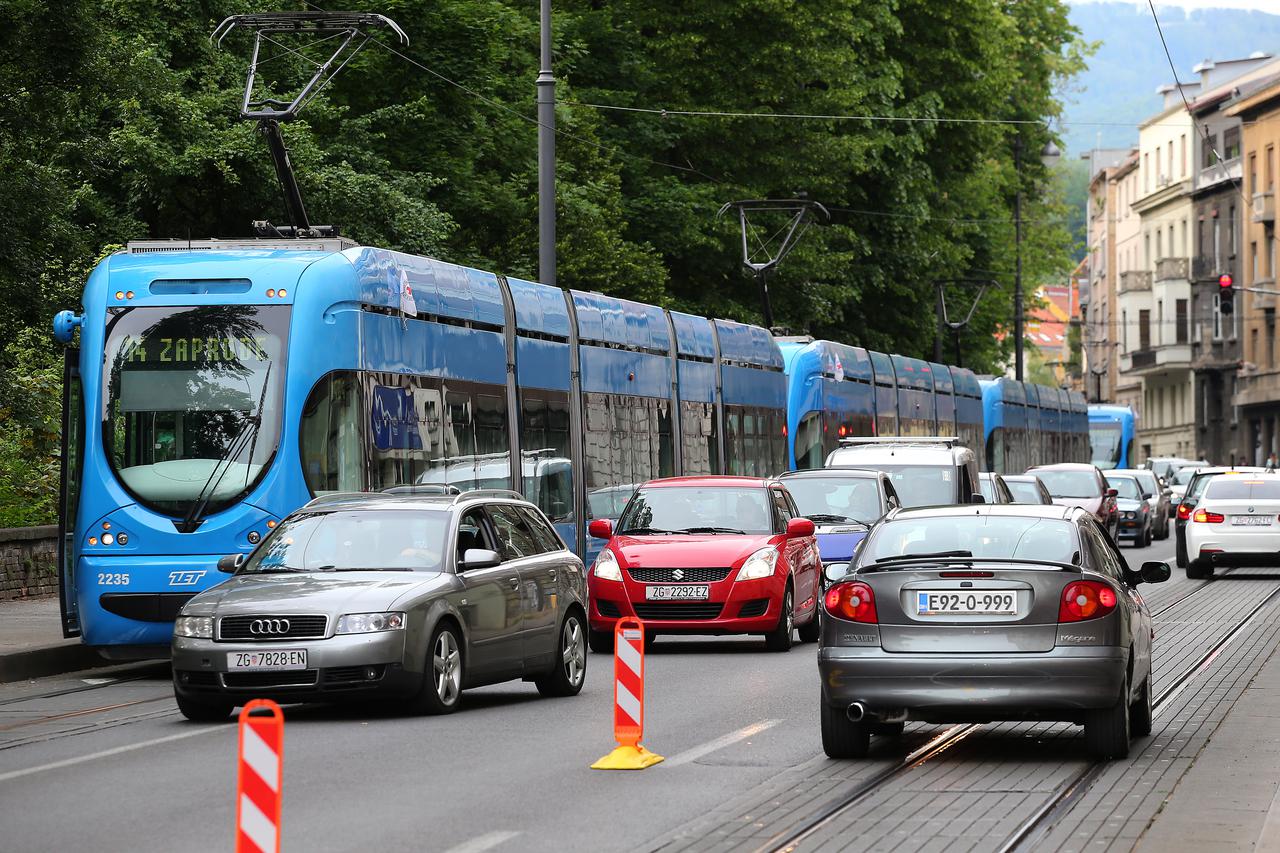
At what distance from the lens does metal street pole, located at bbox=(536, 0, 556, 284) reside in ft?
92.0

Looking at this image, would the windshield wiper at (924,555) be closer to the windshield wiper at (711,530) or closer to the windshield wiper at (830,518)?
the windshield wiper at (711,530)

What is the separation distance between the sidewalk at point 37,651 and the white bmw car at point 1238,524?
18054 millimetres

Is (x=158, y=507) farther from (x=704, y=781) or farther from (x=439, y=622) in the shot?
(x=704, y=781)

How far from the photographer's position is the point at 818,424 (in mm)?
35656

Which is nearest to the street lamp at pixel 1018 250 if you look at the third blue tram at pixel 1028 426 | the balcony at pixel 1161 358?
the third blue tram at pixel 1028 426

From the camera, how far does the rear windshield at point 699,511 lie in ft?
65.6

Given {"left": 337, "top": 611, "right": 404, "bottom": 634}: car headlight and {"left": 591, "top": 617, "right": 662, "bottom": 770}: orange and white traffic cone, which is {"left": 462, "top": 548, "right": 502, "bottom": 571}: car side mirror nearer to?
{"left": 337, "top": 611, "right": 404, "bottom": 634}: car headlight

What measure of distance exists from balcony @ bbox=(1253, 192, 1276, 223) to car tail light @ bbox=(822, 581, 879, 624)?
8432cm

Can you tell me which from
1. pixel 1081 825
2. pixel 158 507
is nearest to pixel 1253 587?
pixel 158 507

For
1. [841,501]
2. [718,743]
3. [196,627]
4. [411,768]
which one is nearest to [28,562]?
[841,501]

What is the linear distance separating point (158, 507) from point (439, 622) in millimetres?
4534

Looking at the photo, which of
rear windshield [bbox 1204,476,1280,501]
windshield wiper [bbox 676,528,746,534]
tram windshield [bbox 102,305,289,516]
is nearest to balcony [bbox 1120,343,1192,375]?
rear windshield [bbox 1204,476,1280,501]

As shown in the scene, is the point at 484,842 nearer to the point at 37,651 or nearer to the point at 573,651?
the point at 573,651

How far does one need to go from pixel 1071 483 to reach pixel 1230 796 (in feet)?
104
